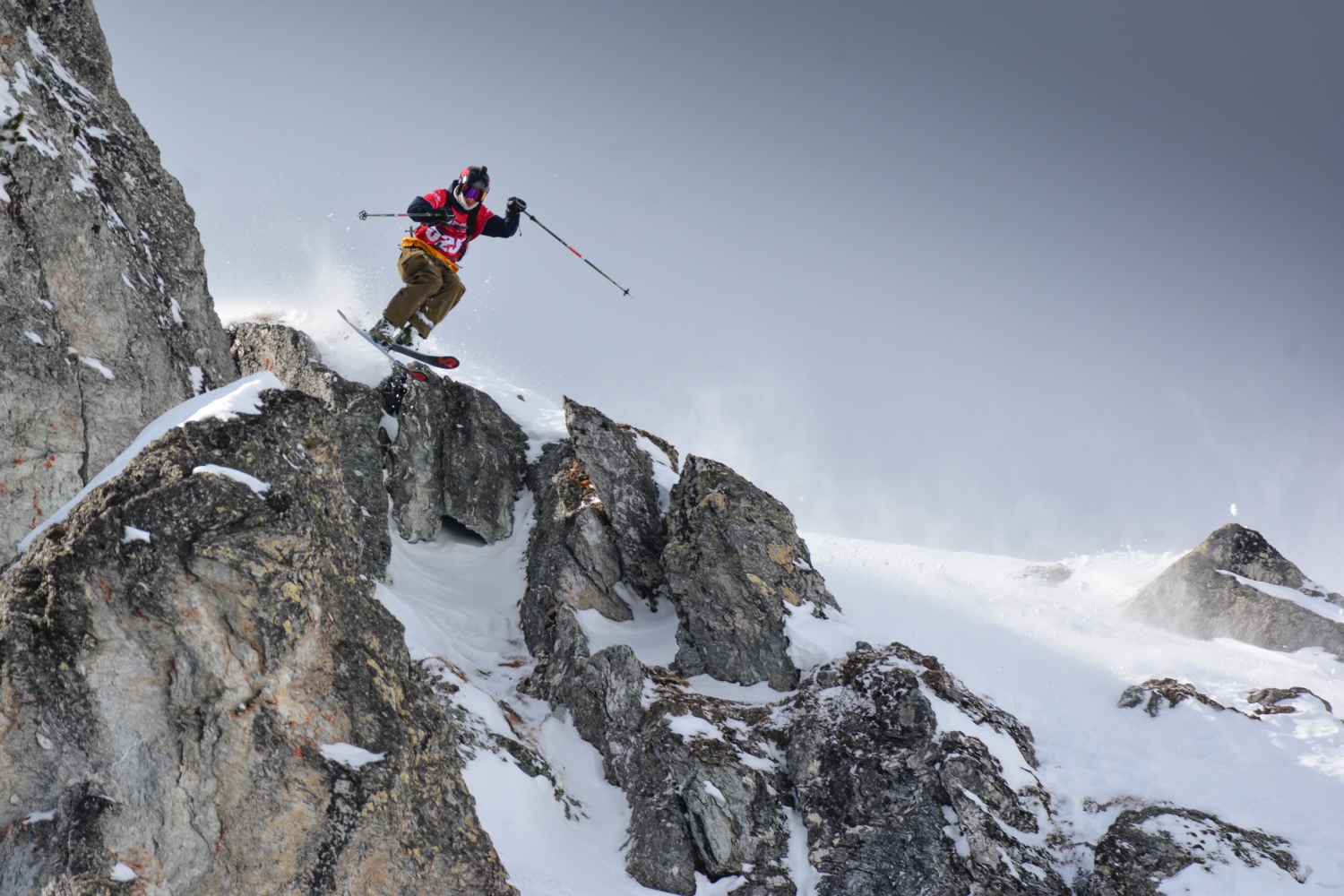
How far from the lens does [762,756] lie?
1440 cm

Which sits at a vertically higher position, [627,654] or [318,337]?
[318,337]

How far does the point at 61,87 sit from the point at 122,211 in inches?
99.8

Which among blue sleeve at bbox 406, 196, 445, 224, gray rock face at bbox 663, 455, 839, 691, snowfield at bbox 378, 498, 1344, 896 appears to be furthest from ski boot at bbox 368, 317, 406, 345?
gray rock face at bbox 663, 455, 839, 691

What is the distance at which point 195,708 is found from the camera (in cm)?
636

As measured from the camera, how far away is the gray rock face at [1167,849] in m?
11.8

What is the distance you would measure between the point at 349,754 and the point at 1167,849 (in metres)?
12.8

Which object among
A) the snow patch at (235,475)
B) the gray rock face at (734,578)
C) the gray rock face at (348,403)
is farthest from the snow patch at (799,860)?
the gray rock face at (348,403)

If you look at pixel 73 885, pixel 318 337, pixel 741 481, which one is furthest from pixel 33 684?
pixel 318 337

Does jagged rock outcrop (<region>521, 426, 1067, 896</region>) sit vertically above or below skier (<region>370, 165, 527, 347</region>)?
below

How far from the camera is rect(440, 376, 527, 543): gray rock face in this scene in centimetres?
2203

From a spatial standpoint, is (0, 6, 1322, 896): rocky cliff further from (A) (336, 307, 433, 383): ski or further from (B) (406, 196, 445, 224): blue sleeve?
(B) (406, 196, 445, 224): blue sleeve

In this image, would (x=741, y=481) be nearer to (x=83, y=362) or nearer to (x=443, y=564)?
(x=443, y=564)

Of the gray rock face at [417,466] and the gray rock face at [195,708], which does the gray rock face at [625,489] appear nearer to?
the gray rock face at [417,466]

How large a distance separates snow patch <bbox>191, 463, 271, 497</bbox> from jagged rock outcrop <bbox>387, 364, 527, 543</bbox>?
1466 cm
